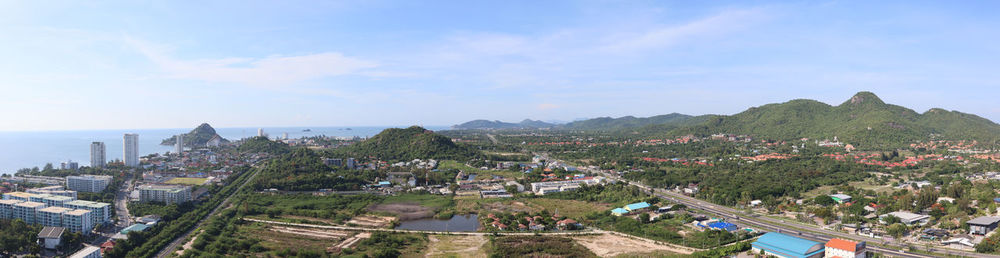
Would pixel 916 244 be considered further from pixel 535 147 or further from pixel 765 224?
pixel 535 147

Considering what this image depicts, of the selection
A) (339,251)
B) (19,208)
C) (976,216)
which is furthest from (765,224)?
(19,208)

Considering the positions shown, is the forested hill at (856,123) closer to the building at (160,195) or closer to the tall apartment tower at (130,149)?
the building at (160,195)

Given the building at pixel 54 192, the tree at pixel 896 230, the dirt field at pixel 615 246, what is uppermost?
the building at pixel 54 192

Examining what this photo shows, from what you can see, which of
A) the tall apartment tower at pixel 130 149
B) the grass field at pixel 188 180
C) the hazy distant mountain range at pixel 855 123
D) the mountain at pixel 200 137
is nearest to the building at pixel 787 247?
the grass field at pixel 188 180

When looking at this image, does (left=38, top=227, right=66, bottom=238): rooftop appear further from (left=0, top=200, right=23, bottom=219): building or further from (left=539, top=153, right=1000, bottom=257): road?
(left=539, top=153, right=1000, bottom=257): road

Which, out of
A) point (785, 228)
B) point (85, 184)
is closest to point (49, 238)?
point (85, 184)
